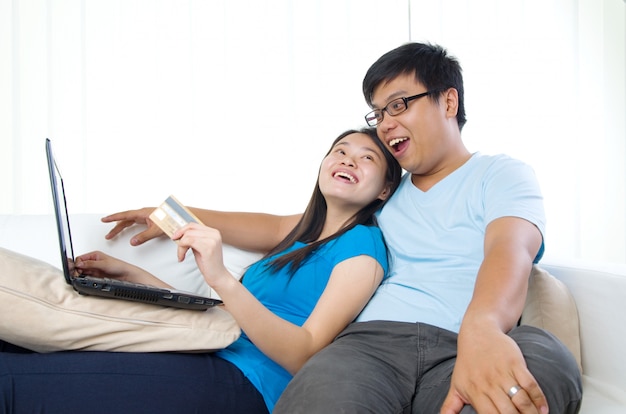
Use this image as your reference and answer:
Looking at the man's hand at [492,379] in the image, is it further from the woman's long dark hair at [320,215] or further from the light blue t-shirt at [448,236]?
the woman's long dark hair at [320,215]

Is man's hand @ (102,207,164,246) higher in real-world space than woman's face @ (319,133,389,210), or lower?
lower

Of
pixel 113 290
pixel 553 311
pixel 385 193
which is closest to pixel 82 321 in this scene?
pixel 113 290

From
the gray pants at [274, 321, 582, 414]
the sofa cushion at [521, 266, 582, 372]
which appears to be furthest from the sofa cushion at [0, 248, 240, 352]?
the sofa cushion at [521, 266, 582, 372]

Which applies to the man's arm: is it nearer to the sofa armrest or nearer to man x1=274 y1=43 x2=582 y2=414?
man x1=274 y1=43 x2=582 y2=414

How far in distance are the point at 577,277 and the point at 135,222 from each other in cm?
120

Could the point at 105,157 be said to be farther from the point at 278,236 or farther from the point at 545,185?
the point at 545,185

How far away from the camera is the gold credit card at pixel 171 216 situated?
3.79 ft

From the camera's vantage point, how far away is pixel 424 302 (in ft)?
4.49

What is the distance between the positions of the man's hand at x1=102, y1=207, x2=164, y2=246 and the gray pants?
68cm

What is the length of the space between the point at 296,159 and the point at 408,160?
5.28 feet

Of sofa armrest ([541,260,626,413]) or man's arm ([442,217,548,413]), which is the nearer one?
man's arm ([442,217,548,413])

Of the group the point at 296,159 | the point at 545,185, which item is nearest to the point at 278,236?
the point at 296,159

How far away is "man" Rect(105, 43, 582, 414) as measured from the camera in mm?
959

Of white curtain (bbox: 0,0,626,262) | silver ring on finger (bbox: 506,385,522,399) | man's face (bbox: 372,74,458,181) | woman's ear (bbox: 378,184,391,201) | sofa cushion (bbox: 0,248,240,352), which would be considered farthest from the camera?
white curtain (bbox: 0,0,626,262)
